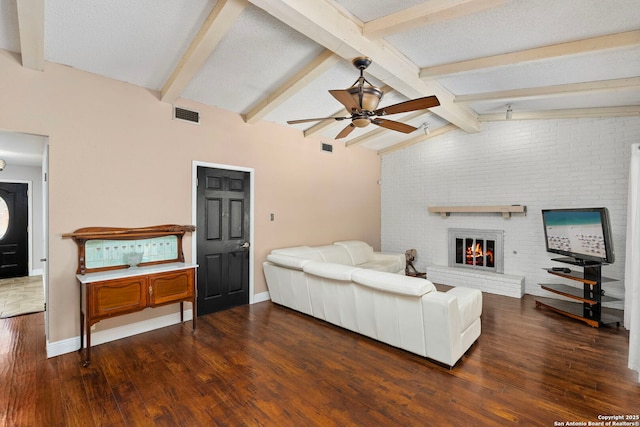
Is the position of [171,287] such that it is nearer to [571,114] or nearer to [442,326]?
[442,326]

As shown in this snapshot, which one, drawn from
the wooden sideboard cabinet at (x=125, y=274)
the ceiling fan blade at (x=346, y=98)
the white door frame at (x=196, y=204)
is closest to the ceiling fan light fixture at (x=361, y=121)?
the ceiling fan blade at (x=346, y=98)

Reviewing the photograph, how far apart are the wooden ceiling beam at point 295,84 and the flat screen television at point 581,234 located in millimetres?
3652

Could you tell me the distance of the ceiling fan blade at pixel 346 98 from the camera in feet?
8.65

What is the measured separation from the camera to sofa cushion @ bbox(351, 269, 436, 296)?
273 centimetres

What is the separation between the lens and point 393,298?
9.56 feet

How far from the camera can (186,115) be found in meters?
3.89

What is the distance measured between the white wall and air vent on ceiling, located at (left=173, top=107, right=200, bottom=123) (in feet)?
14.4

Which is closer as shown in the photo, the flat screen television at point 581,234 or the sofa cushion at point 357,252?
the flat screen television at point 581,234

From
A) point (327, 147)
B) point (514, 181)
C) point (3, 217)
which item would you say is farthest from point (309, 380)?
point (3, 217)

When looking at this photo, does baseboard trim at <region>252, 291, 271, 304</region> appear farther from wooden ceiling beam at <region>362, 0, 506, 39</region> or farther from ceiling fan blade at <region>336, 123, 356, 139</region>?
wooden ceiling beam at <region>362, 0, 506, 39</region>

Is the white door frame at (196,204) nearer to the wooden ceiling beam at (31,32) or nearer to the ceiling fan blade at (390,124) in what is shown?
the wooden ceiling beam at (31,32)

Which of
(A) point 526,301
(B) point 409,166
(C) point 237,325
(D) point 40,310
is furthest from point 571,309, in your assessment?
(D) point 40,310

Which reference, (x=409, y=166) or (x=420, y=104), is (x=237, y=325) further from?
(x=409, y=166)

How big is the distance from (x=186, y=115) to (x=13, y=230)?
537 centimetres
